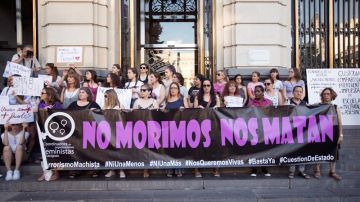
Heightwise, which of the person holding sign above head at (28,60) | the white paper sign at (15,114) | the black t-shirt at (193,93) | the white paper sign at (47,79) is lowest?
the white paper sign at (15,114)

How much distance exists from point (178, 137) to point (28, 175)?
121 inches

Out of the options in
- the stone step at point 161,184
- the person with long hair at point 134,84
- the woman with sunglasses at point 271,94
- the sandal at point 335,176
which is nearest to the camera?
the stone step at point 161,184

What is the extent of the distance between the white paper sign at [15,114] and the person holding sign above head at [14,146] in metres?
0.11

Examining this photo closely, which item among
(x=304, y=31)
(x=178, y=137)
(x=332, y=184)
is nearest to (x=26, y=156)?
(x=178, y=137)

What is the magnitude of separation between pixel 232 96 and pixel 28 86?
13.6 ft

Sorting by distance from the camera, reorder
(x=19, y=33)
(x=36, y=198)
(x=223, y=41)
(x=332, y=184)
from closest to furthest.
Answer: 1. (x=36, y=198)
2. (x=332, y=184)
3. (x=223, y=41)
4. (x=19, y=33)

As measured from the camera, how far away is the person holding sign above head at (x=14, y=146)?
26.8 feet

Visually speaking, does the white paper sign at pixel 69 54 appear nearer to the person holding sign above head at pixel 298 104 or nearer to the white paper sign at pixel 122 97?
the white paper sign at pixel 122 97

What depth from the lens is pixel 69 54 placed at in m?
11.4

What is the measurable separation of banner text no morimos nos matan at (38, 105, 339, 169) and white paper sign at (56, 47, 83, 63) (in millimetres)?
3632


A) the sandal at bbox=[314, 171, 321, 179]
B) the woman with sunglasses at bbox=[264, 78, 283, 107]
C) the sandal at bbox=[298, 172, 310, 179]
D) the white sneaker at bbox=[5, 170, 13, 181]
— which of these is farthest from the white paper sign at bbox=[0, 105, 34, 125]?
the sandal at bbox=[314, 171, 321, 179]

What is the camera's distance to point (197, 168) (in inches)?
324

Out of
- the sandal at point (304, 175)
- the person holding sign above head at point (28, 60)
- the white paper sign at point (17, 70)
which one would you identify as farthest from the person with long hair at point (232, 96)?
the person holding sign above head at point (28, 60)

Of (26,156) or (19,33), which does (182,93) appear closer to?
(26,156)
